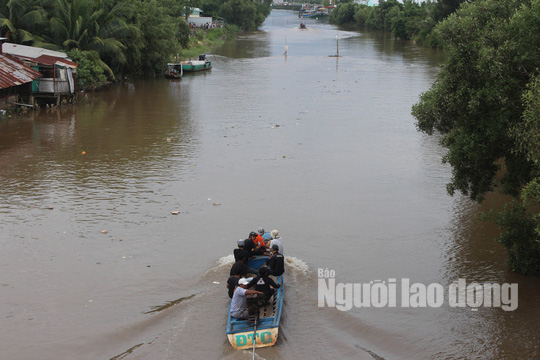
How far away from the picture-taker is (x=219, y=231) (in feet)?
51.2

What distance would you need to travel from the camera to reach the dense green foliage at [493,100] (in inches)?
460


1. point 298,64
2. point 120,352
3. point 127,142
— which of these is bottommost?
point 120,352

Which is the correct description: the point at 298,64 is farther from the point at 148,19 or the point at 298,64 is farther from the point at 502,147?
the point at 502,147

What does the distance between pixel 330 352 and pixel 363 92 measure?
29.5 metres

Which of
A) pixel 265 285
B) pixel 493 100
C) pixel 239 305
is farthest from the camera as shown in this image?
pixel 493 100

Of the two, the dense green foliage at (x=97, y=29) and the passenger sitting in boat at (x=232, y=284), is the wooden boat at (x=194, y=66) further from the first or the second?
the passenger sitting in boat at (x=232, y=284)

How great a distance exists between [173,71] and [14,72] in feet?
54.2

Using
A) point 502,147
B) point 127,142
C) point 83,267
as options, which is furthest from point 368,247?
point 127,142

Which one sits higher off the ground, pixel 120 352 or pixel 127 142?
pixel 127 142

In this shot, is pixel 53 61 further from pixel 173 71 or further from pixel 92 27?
pixel 173 71

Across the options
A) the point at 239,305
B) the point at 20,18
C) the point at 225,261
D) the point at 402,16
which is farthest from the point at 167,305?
the point at 402,16

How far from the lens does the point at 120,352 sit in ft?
34.1

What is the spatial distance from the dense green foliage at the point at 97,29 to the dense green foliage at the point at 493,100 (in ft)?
82.0

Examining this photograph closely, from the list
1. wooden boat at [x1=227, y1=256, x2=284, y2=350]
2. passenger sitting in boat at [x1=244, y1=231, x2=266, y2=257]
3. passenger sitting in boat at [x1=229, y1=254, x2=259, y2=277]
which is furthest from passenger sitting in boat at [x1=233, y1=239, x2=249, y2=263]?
wooden boat at [x1=227, y1=256, x2=284, y2=350]
